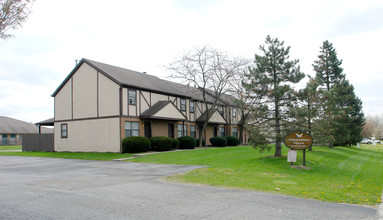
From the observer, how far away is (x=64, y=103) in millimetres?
28688

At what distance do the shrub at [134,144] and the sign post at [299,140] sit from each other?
11.5 metres

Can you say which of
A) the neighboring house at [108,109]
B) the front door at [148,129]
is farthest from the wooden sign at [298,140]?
the front door at [148,129]

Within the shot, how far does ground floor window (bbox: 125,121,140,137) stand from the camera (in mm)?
24867

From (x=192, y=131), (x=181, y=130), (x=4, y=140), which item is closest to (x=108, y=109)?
(x=181, y=130)

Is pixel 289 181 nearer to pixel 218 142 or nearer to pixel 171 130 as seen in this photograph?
pixel 171 130

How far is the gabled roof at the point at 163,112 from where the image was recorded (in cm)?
2582

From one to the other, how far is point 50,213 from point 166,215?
8.11ft

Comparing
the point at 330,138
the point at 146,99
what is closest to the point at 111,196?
the point at 330,138

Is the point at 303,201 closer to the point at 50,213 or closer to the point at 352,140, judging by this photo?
the point at 50,213

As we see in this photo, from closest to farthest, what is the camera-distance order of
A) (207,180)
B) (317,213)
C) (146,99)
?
(317,213)
(207,180)
(146,99)

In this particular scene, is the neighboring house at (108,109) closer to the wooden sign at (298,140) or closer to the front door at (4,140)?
the wooden sign at (298,140)

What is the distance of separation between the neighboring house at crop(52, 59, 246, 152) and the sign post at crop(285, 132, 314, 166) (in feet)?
41.0

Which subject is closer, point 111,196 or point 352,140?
point 111,196

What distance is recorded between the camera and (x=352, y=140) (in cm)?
3950
